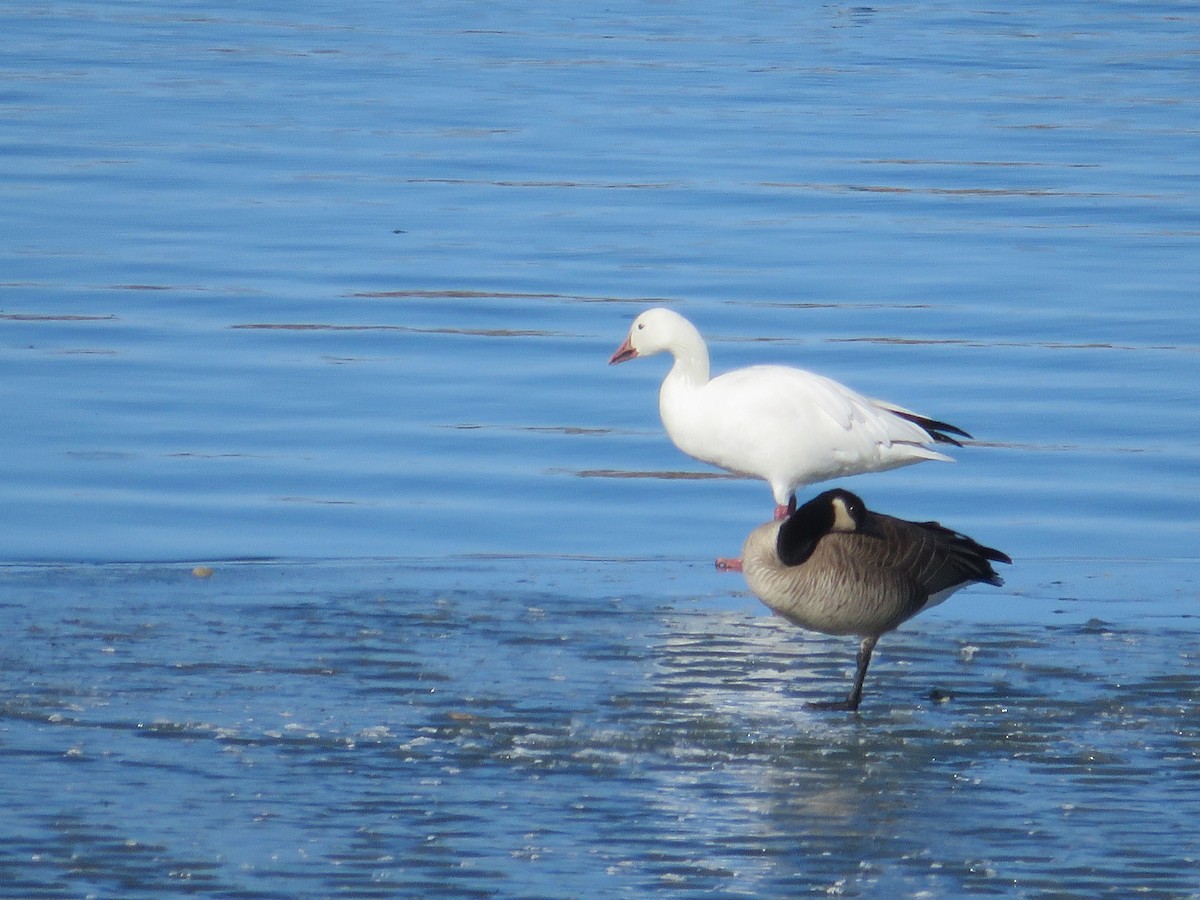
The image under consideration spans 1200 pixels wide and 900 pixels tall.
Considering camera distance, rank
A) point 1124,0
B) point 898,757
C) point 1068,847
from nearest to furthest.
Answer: point 1068,847
point 898,757
point 1124,0

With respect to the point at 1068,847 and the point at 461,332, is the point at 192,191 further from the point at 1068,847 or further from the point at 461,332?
the point at 1068,847

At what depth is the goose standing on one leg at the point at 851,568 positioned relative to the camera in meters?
6.32

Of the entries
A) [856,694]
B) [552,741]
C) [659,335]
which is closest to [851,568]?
[856,694]

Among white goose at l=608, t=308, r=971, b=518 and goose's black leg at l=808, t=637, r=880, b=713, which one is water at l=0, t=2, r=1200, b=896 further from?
white goose at l=608, t=308, r=971, b=518

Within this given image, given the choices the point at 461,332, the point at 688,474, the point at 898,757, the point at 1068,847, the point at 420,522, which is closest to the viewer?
the point at 1068,847

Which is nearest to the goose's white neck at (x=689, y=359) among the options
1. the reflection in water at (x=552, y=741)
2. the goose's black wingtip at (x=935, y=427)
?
the goose's black wingtip at (x=935, y=427)

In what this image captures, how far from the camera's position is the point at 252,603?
7.18 m

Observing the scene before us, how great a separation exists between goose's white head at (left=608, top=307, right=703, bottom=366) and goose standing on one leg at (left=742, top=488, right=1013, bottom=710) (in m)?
2.74

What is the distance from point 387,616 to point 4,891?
248 cm

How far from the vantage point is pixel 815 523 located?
6.46m

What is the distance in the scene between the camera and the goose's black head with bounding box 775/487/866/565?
641 cm

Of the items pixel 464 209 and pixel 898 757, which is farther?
pixel 464 209

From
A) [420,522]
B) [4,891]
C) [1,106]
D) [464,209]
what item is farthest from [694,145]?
[4,891]

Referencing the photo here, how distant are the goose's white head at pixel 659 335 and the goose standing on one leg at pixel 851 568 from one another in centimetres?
274
